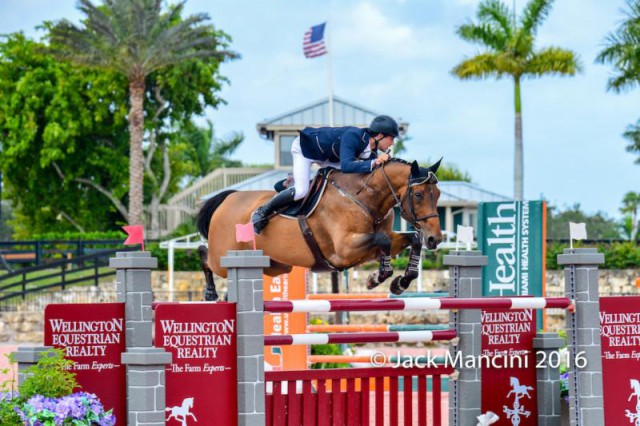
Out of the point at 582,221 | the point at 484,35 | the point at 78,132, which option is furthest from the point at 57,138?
the point at 582,221

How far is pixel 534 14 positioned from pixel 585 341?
28.4 m

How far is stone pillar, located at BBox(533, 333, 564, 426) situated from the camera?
8.05 metres

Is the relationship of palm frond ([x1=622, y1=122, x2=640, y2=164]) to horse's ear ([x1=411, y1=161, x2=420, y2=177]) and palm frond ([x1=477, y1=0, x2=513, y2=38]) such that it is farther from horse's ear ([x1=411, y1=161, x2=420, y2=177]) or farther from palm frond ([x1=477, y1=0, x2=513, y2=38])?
horse's ear ([x1=411, y1=161, x2=420, y2=177])

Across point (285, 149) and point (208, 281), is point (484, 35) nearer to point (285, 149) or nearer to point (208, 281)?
point (285, 149)

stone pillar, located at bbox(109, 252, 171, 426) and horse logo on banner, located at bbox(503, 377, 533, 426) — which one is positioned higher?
stone pillar, located at bbox(109, 252, 171, 426)

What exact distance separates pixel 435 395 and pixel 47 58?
3399 cm

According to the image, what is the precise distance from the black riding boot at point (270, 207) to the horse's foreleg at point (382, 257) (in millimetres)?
806

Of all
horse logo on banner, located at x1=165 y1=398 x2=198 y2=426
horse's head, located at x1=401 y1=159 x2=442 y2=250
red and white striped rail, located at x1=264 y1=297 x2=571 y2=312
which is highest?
horse's head, located at x1=401 y1=159 x2=442 y2=250

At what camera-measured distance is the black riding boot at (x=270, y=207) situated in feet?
25.4

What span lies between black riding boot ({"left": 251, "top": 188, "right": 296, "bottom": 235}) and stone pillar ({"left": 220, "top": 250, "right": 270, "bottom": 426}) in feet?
3.51

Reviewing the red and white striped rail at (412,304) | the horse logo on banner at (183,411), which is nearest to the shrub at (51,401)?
the horse logo on banner at (183,411)

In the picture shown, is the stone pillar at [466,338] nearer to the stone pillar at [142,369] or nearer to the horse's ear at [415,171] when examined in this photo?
the horse's ear at [415,171]

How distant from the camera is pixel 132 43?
1239 inches

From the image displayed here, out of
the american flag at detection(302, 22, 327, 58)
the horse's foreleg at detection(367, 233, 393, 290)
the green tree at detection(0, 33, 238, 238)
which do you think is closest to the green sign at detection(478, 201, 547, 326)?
the horse's foreleg at detection(367, 233, 393, 290)
